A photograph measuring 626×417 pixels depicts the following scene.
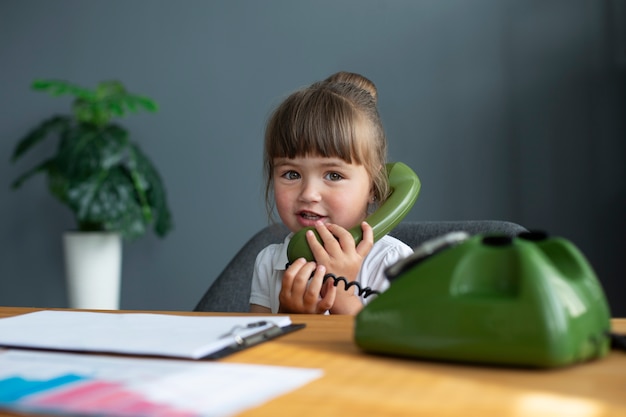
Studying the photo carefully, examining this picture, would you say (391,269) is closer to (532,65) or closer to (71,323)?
(71,323)

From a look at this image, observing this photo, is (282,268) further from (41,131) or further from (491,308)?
(41,131)

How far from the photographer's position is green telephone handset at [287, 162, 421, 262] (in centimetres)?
127

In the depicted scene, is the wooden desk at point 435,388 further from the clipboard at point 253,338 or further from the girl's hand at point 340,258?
the girl's hand at point 340,258

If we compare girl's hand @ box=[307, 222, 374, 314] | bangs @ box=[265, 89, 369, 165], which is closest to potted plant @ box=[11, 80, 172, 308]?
bangs @ box=[265, 89, 369, 165]

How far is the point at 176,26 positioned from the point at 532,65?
65.4 inches

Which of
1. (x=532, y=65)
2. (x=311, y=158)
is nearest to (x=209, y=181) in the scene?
(x=532, y=65)

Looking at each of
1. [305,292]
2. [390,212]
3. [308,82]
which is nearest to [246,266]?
[390,212]

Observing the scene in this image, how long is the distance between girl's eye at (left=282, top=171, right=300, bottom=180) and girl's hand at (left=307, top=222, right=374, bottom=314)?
191mm

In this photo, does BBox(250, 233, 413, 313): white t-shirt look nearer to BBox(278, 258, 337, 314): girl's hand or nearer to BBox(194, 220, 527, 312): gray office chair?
BBox(194, 220, 527, 312): gray office chair

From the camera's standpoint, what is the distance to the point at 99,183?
3328 millimetres

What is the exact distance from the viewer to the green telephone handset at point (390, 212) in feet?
4.18

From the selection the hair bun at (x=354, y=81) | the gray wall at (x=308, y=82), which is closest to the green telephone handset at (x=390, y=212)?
the hair bun at (x=354, y=81)

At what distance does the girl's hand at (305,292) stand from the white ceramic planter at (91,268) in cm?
236

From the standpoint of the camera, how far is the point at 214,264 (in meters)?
3.47
